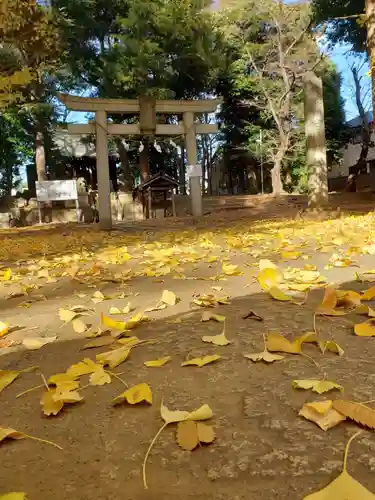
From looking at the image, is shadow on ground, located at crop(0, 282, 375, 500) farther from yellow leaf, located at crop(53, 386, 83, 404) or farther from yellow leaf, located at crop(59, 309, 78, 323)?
yellow leaf, located at crop(59, 309, 78, 323)

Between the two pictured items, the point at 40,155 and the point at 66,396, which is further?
the point at 40,155

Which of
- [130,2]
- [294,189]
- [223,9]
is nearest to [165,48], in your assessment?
[130,2]

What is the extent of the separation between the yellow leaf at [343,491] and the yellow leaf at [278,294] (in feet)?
4.57

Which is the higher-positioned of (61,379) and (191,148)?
(191,148)

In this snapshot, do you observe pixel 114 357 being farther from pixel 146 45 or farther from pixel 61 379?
pixel 146 45

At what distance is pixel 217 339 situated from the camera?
169 cm

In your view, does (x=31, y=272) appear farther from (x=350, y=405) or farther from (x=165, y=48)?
(x=165, y=48)

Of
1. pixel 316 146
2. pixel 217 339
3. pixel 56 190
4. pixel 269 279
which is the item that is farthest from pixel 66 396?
pixel 56 190

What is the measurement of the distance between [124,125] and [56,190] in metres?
4.61

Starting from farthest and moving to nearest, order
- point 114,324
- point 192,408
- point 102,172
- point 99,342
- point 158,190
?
point 158,190
point 102,172
point 114,324
point 99,342
point 192,408

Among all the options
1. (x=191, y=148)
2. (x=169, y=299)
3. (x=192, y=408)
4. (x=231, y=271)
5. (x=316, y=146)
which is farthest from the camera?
(x=191, y=148)

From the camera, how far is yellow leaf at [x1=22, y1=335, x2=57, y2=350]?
191 centimetres

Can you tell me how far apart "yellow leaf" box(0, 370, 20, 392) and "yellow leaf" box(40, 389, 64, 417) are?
0.26 m

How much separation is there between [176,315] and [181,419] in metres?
1.02
